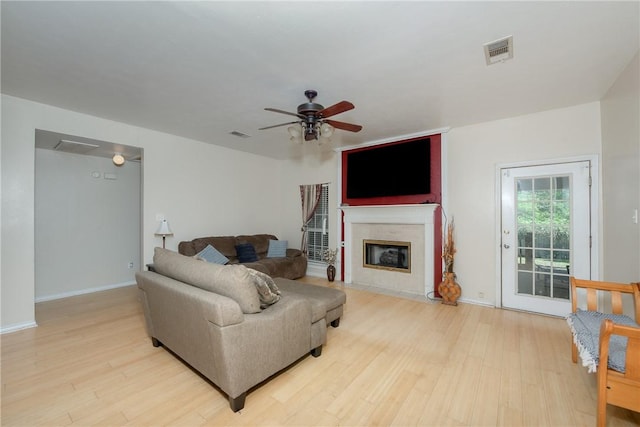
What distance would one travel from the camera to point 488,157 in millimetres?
3879

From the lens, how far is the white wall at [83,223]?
4.20 metres

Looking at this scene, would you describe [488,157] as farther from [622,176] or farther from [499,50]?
[499,50]

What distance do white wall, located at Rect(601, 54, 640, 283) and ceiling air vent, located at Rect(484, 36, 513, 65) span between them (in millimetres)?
1107

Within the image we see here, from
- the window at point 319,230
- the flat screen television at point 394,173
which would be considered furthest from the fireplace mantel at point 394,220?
the window at point 319,230

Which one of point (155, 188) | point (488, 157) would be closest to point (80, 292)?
point (155, 188)

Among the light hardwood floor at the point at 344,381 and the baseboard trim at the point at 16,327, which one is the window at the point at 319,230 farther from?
the baseboard trim at the point at 16,327

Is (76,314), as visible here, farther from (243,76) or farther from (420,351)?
(420,351)

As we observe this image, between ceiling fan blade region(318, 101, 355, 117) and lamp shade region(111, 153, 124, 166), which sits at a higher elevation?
ceiling fan blade region(318, 101, 355, 117)

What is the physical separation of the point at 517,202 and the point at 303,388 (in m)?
3.61

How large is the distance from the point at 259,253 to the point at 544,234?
4.63 m

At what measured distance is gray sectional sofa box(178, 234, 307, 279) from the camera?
4.49m

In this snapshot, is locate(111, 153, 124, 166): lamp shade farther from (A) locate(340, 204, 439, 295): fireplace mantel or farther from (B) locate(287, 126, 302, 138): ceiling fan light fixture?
(A) locate(340, 204, 439, 295): fireplace mantel

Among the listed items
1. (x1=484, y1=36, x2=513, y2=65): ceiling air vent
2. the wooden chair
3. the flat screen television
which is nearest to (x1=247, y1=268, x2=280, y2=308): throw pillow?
the wooden chair

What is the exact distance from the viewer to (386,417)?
1735 mm
